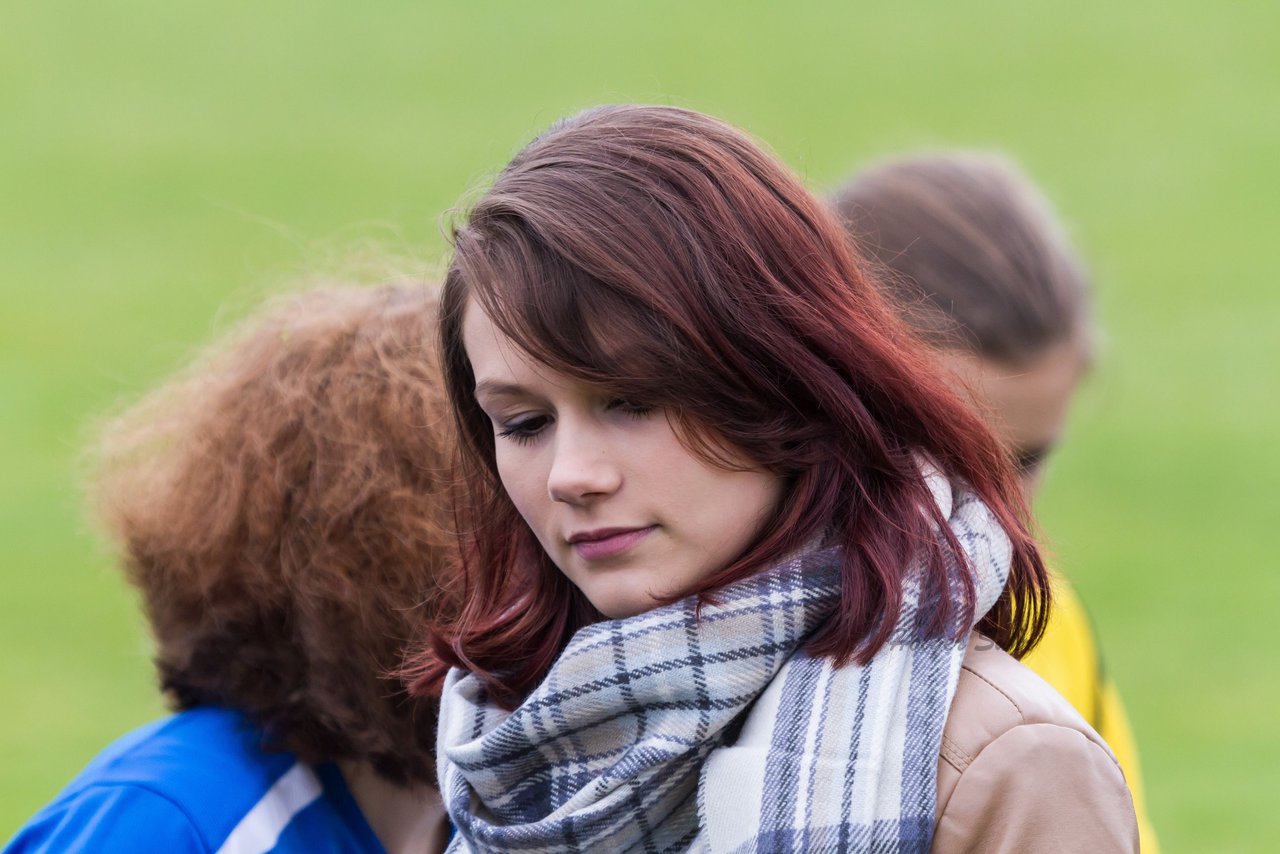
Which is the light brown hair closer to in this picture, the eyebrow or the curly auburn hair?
the curly auburn hair

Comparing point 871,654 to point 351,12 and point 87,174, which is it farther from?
point 351,12

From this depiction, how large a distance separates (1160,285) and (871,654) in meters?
14.2

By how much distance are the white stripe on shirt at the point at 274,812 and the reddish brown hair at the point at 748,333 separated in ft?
2.69

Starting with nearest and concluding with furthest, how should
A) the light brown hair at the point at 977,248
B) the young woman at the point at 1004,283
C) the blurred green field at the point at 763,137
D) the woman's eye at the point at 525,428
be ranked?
the woman's eye at the point at 525,428 → the young woman at the point at 1004,283 → the light brown hair at the point at 977,248 → the blurred green field at the point at 763,137

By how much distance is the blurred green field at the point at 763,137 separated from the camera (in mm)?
9523

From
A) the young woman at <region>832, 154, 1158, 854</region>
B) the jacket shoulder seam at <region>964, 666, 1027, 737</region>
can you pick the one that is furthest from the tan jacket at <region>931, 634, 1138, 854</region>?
the young woman at <region>832, 154, 1158, 854</region>

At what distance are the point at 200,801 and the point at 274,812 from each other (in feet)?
0.42

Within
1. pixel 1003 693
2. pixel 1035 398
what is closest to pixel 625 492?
pixel 1003 693

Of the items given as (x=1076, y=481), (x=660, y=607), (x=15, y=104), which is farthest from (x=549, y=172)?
(x=15, y=104)

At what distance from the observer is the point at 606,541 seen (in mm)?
1904

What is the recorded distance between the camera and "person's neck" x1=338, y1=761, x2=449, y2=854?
8.44 feet

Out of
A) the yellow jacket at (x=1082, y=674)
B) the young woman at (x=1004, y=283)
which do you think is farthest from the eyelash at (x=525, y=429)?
the young woman at (x=1004, y=283)

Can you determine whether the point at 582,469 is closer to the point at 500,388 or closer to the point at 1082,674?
the point at 500,388

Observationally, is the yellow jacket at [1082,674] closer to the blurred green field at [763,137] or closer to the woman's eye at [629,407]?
the woman's eye at [629,407]
